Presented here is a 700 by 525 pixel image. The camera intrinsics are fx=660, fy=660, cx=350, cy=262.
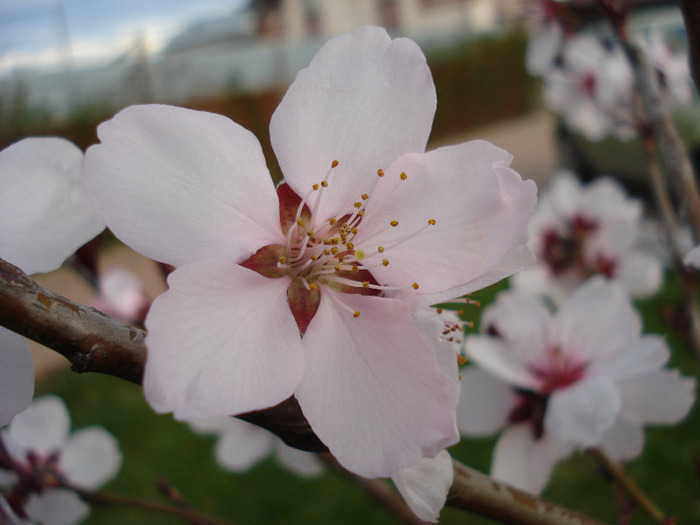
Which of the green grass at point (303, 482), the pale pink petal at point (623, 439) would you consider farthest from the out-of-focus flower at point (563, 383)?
the green grass at point (303, 482)

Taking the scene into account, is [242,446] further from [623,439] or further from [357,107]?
[357,107]

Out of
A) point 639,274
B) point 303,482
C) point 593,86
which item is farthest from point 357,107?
point 303,482

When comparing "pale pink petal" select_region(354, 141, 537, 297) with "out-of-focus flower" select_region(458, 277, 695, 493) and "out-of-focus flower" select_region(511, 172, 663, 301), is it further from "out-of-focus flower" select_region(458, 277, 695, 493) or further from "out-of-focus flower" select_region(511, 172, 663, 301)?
"out-of-focus flower" select_region(511, 172, 663, 301)

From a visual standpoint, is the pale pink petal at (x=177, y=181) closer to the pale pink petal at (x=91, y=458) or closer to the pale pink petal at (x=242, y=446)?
the pale pink petal at (x=91, y=458)

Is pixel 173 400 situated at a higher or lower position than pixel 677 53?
higher

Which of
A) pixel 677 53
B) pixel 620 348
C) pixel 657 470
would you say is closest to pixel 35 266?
pixel 620 348

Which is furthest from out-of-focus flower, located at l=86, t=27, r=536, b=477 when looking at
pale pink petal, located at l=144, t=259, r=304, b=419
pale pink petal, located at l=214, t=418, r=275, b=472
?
pale pink petal, located at l=214, t=418, r=275, b=472

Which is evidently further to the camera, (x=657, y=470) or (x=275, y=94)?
(x=275, y=94)

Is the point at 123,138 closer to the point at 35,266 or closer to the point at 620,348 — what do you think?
the point at 35,266
